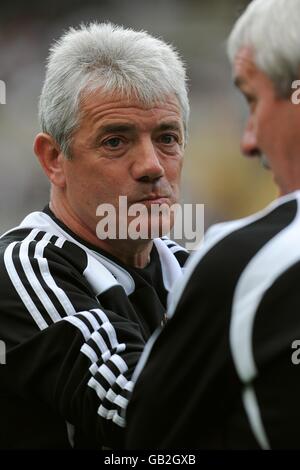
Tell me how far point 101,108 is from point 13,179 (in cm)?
527

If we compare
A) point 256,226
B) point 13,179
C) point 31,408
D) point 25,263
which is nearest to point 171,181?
point 25,263

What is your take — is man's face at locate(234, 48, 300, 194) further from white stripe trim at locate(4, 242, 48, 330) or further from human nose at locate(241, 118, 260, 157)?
white stripe trim at locate(4, 242, 48, 330)

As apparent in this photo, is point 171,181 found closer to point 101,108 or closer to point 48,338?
point 101,108

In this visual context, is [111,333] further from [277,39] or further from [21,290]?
[277,39]

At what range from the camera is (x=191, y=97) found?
7426 mm

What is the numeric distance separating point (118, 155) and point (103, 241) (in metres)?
0.22

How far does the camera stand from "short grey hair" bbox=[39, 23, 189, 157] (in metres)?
2.18

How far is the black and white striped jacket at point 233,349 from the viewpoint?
1334 mm

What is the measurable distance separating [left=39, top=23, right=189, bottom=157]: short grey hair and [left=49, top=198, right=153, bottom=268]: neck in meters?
0.15

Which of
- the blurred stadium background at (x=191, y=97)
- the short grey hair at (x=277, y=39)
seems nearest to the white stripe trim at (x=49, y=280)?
the short grey hair at (x=277, y=39)

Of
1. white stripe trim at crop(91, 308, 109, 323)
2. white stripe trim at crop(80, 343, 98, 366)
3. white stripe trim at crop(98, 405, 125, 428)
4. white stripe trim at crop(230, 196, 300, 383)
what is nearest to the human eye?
white stripe trim at crop(91, 308, 109, 323)

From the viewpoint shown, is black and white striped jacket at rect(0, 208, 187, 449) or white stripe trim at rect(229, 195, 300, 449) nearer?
white stripe trim at rect(229, 195, 300, 449)

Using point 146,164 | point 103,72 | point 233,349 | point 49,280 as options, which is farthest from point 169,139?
point 233,349

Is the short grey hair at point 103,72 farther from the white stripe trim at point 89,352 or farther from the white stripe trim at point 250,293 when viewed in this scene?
the white stripe trim at point 250,293
